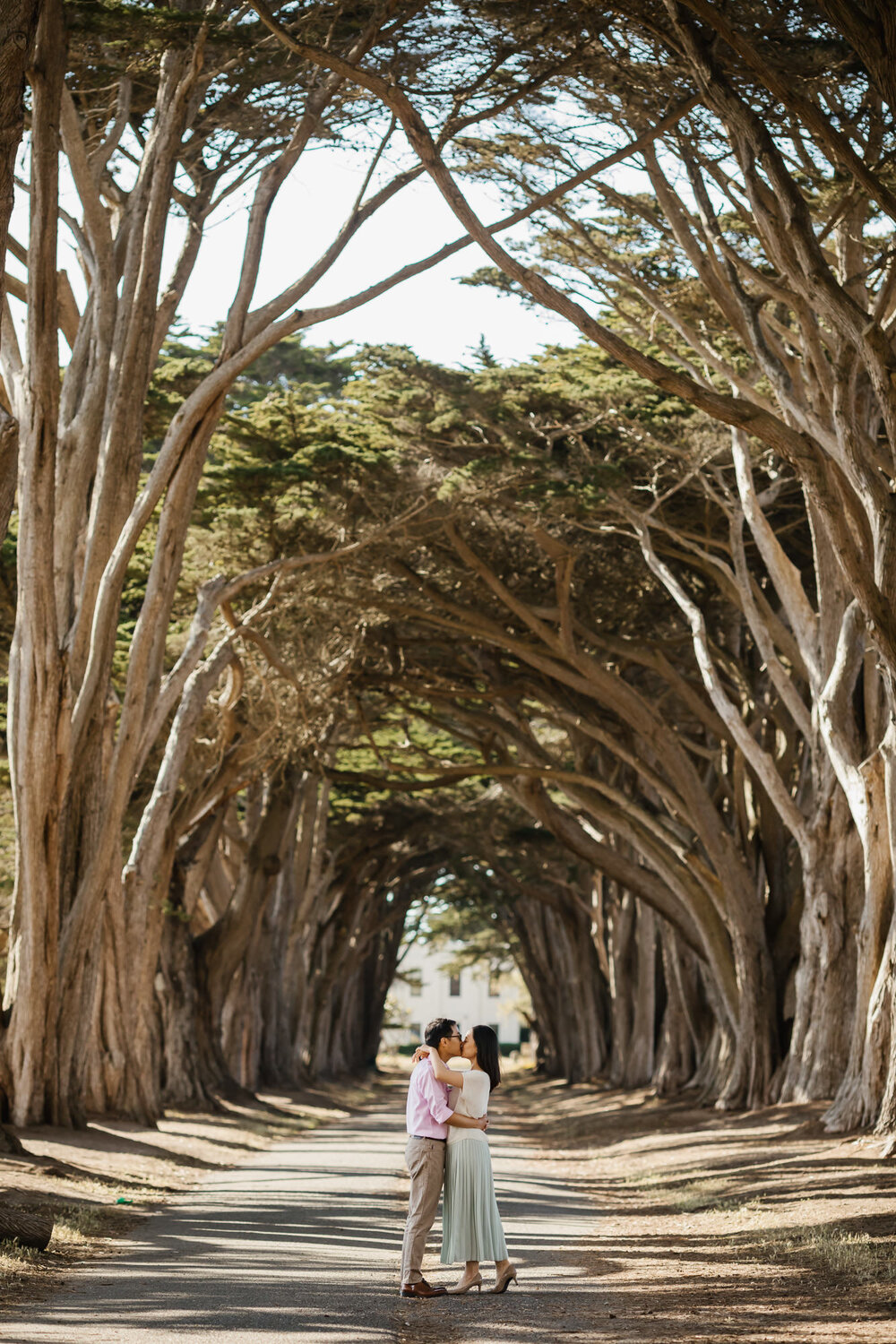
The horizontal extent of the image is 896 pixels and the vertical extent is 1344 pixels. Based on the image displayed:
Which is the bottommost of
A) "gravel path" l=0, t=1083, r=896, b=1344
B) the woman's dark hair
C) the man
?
"gravel path" l=0, t=1083, r=896, b=1344

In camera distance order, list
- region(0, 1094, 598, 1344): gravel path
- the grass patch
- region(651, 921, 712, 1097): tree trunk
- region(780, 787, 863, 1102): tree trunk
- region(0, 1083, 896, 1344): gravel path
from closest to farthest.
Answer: region(0, 1094, 598, 1344): gravel path < region(0, 1083, 896, 1344): gravel path < the grass patch < region(780, 787, 863, 1102): tree trunk < region(651, 921, 712, 1097): tree trunk

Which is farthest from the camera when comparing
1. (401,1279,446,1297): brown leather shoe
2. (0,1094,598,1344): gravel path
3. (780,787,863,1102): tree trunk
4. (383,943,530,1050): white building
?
(383,943,530,1050): white building

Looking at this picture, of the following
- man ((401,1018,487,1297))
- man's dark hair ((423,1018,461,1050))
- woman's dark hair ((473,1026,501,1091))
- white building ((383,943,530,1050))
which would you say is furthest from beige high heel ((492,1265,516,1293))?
white building ((383,943,530,1050))

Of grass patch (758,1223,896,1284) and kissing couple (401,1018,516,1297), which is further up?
kissing couple (401,1018,516,1297)

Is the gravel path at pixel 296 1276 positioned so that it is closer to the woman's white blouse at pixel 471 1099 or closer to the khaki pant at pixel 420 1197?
the khaki pant at pixel 420 1197

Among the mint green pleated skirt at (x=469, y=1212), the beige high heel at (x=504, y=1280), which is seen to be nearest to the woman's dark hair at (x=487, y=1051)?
the mint green pleated skirt at (x=469, y=1212)

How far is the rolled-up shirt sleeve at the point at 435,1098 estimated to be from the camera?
6746mm

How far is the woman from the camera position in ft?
21.4

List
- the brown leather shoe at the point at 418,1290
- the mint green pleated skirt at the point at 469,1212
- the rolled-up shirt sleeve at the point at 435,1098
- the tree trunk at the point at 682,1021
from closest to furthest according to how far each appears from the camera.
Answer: the brown leather shoe at the point at 418,1290 → the mint green pleated skirt at the point at 469,1212 → the rolled-up shirt sleeve at the point at 435,1098 → the tree trunk at the point at 682,1021

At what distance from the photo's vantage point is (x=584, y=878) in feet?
106

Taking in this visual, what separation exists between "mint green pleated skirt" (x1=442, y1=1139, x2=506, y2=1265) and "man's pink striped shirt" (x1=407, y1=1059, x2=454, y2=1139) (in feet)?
0.39

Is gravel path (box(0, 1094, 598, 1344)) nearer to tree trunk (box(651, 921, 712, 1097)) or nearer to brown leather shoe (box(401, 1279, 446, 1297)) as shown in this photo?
brown leather shoe (box(401, 1279, 446, 1297))

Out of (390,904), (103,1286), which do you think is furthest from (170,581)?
(390,904)

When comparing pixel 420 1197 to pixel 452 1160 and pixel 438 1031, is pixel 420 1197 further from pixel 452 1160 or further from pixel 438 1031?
pixel 438 1031
